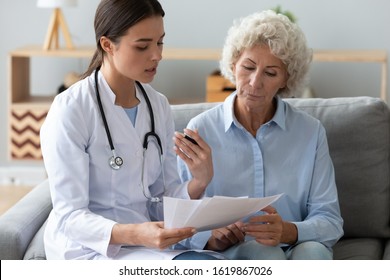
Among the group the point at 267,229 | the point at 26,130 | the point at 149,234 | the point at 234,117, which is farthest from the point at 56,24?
the point at 149,234

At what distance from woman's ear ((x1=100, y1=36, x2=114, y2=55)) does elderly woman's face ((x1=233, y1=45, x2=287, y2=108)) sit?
47 centimetres

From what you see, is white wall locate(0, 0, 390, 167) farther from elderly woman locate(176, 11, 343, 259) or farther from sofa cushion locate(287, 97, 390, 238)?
elderly woman locate(176, 11, 343, 259)

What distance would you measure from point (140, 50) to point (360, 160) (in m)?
0.92

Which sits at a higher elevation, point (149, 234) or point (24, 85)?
point (149, 234)

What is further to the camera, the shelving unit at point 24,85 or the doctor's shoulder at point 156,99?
Result: the shelving unit at point 24,85

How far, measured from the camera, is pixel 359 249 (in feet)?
8.63

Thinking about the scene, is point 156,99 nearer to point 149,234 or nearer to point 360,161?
point 149,234

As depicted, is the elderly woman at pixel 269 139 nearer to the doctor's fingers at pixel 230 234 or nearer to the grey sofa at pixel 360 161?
the doctor's fingers at pixel 230 234

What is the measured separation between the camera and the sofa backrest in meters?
2.70

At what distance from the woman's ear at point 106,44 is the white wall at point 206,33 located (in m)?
2.56

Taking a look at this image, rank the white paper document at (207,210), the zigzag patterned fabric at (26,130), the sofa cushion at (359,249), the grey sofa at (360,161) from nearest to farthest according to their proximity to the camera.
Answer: the white paper document at (207,210)
the sofa cushion at (359,249)
the grey sofa at (360,161)
the zigzag patterned fabric at (26,130)

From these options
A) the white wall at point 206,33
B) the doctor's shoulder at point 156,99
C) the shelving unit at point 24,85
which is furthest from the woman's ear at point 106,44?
the white wall at point 206,33

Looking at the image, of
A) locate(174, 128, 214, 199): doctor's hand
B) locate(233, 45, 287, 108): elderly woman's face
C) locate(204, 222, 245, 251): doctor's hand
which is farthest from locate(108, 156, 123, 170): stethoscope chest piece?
locate(233, 45, 287, 108): elderly woman's face

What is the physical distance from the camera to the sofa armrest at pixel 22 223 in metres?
2.31
